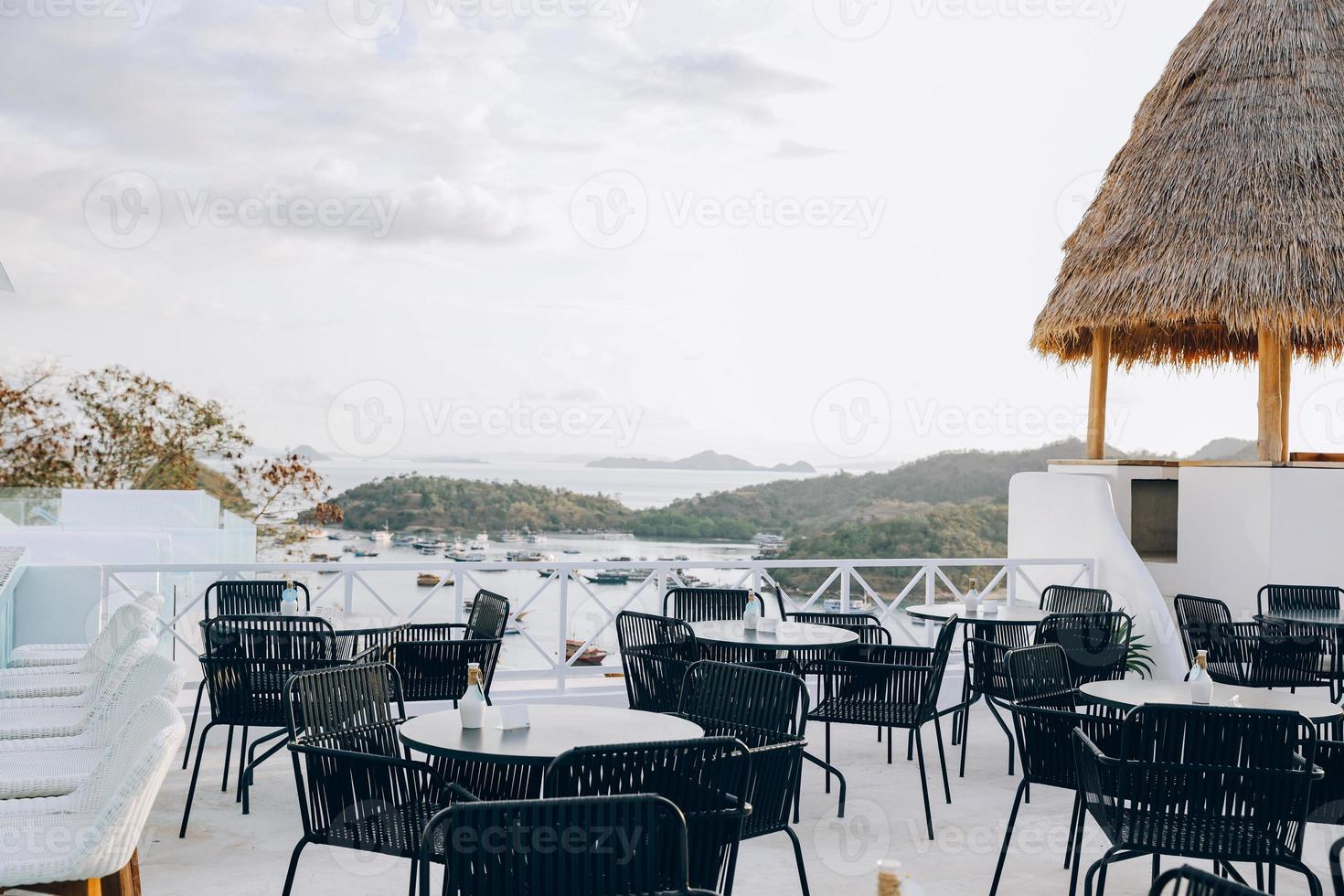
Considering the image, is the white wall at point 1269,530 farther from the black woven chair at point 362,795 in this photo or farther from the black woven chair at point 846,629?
the black woven chair at point 362,795

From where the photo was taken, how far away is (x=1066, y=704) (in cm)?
464

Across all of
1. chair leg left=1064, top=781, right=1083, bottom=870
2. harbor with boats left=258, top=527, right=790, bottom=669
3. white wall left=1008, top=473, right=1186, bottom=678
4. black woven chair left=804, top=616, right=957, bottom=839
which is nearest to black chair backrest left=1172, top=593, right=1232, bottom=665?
white wall left=1008, top=473, right=1186, bottom=678

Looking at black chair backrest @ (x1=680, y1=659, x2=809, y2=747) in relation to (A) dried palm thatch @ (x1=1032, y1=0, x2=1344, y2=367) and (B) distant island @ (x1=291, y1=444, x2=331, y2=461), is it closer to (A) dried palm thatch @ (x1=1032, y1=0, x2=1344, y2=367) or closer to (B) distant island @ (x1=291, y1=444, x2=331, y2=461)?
(A) dried palm thatch @ (x1=1032, y1=0, x2=1344, y2=367)

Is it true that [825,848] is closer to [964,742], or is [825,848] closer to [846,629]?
[964,742]

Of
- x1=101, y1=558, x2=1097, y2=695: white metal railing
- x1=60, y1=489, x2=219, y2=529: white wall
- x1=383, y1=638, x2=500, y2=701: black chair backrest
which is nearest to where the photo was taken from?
x1=383, y1=638, x2=500, y2=701: black chair backrest

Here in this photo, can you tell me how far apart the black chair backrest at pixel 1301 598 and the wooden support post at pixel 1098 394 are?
2.27m

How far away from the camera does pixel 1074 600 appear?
712 cm

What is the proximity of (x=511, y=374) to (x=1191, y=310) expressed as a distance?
18.4m

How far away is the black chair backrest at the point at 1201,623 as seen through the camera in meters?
6.69

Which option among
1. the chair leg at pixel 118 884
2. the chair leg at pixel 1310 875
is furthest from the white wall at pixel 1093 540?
the chair leg at pixel 118 884

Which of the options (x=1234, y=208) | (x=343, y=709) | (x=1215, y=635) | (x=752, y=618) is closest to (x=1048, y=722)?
(x=752, y=618)

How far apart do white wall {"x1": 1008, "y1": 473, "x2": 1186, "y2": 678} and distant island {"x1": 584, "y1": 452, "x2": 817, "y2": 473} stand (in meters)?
20.7

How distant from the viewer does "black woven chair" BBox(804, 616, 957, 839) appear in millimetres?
5068

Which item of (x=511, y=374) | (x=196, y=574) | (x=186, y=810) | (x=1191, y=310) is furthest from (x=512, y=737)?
(x=511, y=374)
